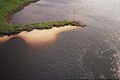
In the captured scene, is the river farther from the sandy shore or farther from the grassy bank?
the grassy bank

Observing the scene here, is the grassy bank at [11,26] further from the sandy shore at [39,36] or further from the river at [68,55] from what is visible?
the river at [68,55]

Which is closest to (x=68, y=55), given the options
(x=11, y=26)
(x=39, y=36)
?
(x=39, y=36)

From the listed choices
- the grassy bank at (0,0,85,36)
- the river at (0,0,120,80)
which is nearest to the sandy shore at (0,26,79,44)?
the river at (0,0,120,80)

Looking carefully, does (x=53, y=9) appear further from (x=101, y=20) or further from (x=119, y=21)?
(x=119, y=21)

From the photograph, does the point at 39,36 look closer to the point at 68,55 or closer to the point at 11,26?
the point at 11,26

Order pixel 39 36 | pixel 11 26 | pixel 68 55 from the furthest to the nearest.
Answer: pixel 11 26, pixel 39 36, pixel 68 55

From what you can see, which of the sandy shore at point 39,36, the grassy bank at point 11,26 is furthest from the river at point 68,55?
the grassy bank at point 11,26

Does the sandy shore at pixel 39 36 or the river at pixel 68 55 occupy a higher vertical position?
the sandy shore at pixel 39 36

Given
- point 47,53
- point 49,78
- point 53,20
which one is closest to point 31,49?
point 47,53
